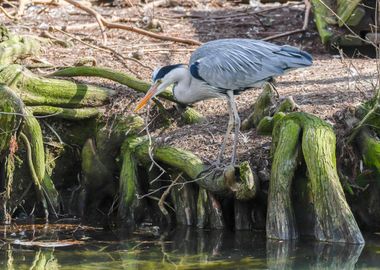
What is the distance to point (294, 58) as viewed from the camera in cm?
874

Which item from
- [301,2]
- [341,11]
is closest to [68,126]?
[341,11]

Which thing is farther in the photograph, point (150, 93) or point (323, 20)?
point (323, 20)

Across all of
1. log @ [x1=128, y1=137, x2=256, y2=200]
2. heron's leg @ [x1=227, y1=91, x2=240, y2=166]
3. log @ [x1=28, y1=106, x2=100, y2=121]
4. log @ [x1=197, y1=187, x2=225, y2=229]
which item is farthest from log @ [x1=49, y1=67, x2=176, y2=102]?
log @ [x1=197, y1=187, x2=225, y2=229]

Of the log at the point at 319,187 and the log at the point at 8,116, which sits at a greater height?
the log at the point at 8,116

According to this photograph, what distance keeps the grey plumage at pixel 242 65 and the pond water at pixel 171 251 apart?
1498 millimetres

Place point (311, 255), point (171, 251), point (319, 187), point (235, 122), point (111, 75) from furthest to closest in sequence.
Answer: point (111, 75)
point (235, 122)
point (171, 251)
point (319, 187)
point (311, 255)

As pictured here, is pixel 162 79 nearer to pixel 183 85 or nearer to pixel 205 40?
pixel 183 85

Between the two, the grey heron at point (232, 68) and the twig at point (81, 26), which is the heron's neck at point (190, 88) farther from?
the twig at point (81, 26)

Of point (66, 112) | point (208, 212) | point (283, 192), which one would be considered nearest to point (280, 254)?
point (283, 192)

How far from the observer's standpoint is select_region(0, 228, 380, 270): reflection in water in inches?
305

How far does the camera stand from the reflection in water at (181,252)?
774 centimetres

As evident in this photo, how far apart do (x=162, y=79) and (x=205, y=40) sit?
4.26m

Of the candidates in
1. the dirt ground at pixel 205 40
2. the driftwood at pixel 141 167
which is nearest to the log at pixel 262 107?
the driftwood at pixel 141 167

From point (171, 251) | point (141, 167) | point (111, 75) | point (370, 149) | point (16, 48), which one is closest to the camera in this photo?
point (171, 251)
